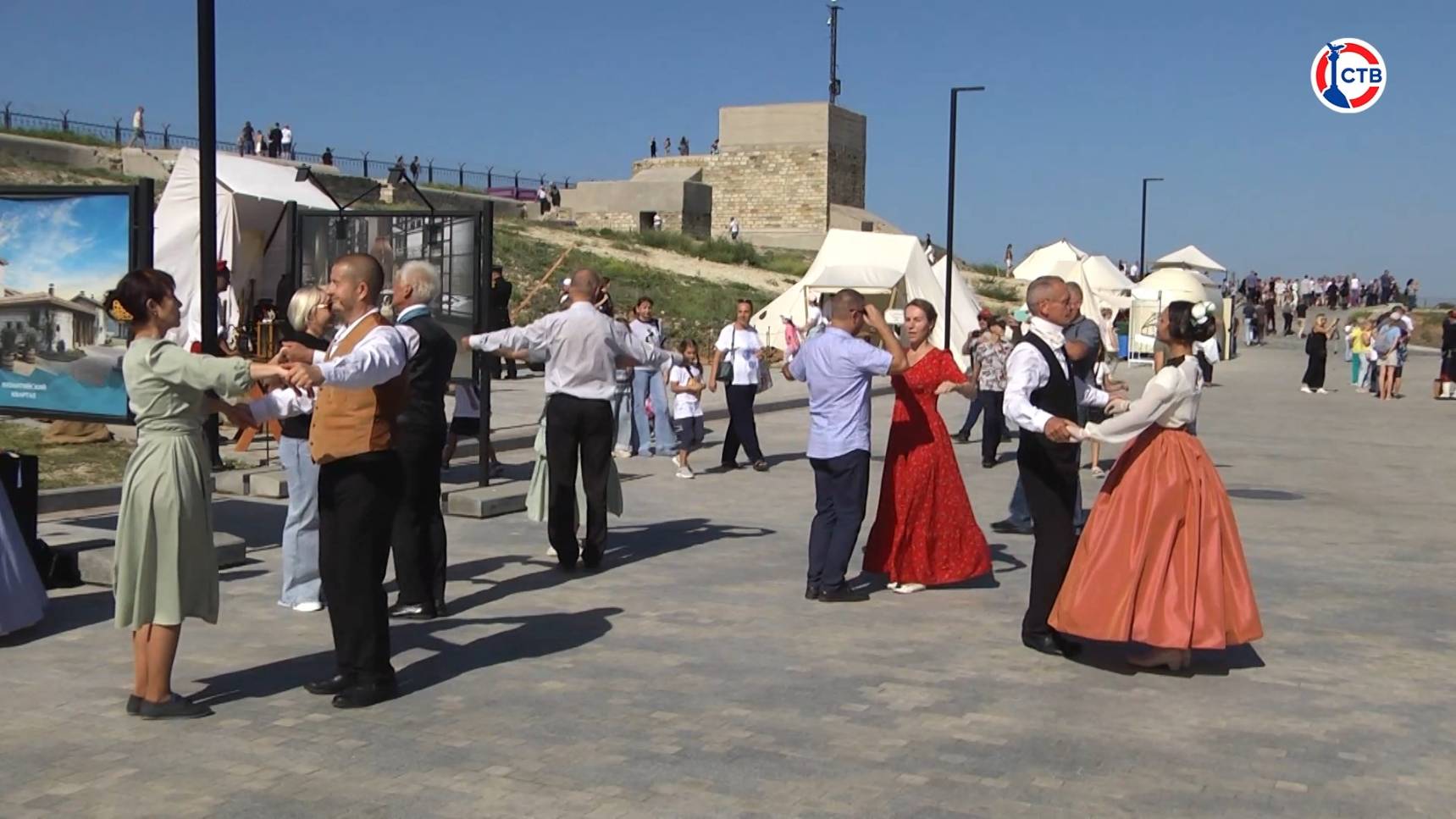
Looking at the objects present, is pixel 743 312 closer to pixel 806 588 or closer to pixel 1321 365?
pixel 806 588

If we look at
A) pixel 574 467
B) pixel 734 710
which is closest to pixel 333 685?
pixel 734 710

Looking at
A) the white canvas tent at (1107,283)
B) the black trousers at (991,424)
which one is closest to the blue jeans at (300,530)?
the black trousers at (991,424)

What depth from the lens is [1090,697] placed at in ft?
21.4

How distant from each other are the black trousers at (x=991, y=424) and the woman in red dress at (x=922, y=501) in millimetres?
6410

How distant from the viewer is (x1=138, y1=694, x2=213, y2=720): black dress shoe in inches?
231

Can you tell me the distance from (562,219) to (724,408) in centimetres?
4408

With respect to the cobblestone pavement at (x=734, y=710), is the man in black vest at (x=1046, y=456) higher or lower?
higher

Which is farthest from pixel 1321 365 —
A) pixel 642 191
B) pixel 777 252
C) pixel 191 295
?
pixel 642 191

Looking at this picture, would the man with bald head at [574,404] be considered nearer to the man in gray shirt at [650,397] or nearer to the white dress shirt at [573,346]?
the white dress shirt at [573,346]

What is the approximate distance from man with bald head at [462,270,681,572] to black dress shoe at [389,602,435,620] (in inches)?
51.1

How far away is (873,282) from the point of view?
3300 centimetres

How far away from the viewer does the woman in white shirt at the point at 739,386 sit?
14734 mm

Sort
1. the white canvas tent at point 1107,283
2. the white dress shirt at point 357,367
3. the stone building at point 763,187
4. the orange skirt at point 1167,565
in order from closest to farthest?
the white dress shirt at point 357,367 < the orange skirt at point 1167,565 < the white canvas tent at point 1107,283 < the stone building at point 763,187

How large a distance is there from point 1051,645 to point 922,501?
64.5 inches
